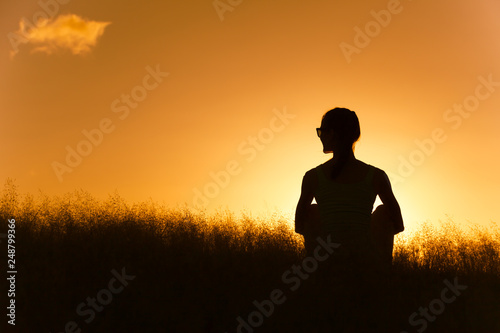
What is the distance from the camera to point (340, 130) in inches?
171

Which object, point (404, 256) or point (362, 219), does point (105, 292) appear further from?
point (404, 256)

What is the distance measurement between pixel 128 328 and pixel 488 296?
3.01 m

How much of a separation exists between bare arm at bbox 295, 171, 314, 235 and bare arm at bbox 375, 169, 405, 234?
59 centimetres

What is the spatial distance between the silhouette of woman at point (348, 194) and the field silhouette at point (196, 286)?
0.29m

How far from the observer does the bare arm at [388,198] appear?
14.4 feet

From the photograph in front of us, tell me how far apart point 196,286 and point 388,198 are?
6.00 ft

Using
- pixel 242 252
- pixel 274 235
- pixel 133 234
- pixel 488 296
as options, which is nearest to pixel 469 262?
pixel 488 296

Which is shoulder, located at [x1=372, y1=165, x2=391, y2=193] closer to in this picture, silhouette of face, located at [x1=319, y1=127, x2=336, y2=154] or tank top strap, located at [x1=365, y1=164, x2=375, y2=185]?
tank top strap, located at [x1=365, y1=164, x2=375, y2=185]

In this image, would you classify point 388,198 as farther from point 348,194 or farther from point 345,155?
point 345,155

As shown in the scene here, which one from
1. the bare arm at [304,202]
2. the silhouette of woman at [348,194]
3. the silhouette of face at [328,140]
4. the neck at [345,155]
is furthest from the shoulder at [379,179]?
the bare arm at [304,202]

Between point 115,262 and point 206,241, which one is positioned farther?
point 206,241

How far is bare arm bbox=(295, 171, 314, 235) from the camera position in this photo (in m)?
4.55

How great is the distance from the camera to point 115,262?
4.43m

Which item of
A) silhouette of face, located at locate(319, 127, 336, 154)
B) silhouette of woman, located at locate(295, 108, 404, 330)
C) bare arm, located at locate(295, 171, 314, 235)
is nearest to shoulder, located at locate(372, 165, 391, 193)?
silhouette of woman, located at locate(295, 108, 404, 330)
